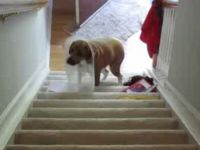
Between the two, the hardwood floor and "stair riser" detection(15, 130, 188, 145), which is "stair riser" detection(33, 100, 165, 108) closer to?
"stair riser" detection(15, 130, 188, 145)

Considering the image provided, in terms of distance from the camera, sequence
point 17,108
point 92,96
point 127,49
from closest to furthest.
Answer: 1. point 17,108
2. point 92,96
3. point 127,49

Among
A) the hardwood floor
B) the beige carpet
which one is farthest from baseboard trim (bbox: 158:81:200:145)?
the beige carpet

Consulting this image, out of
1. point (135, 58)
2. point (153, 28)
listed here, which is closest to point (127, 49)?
point (135, 58)

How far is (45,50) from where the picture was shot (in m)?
3.66

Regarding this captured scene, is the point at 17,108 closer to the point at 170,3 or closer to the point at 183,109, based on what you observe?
the point at 183,109

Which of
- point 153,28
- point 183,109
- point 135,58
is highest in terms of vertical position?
point 153,28

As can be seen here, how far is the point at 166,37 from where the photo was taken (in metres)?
3.38

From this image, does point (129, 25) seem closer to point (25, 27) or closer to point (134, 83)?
point (134, 83)

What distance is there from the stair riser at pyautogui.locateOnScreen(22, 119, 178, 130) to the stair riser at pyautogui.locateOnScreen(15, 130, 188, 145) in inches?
6.8

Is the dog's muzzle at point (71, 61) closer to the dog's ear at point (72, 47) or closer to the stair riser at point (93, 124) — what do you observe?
the dog's ear at point (72, 47)

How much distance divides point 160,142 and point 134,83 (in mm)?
1408

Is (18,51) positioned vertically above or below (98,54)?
above

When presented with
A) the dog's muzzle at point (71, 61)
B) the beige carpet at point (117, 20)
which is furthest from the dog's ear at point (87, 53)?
the beige carpet at point (117, 20)

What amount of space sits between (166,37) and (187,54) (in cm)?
117
